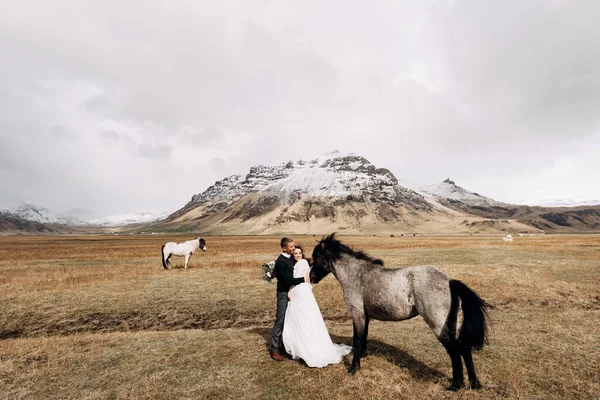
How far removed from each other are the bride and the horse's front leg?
0.59 metres

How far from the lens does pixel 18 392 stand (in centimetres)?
713

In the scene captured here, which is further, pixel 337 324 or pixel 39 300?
pixel 39 300

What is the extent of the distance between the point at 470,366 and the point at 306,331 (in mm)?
4135

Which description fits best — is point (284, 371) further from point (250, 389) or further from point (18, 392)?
point (18, 392)

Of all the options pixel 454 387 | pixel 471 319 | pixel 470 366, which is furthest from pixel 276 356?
pixel 471 319

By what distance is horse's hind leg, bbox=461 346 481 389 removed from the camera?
Answer: 22.5 feet

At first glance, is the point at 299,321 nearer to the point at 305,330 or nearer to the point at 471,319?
the point at 305,330

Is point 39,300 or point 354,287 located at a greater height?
point 354,287

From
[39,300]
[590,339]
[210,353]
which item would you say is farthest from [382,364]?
[39,300]

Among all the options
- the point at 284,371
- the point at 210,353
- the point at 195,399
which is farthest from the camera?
the point at 210,353

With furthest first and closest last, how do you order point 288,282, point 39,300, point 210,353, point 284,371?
point 39,300
point 210,353
point 288,282
point 284,371

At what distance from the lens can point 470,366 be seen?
22.5 ft

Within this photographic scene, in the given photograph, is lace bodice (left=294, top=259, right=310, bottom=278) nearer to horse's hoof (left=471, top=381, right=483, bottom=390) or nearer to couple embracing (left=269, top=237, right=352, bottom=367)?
couple embracing (left=269, top=237, right=352, bottom=367)

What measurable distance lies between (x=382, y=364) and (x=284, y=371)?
2809 mm
